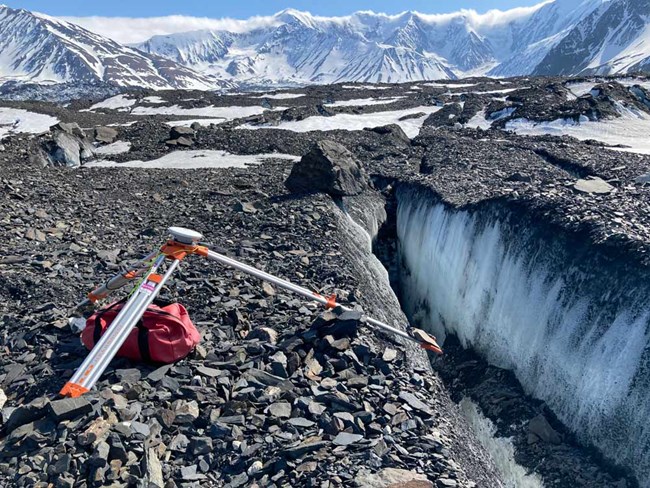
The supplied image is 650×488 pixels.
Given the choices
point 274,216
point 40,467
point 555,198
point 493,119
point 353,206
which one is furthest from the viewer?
point 493,119

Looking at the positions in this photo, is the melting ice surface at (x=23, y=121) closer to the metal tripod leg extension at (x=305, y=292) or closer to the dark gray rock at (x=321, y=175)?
the dark gray rock at (x=321, y=175)

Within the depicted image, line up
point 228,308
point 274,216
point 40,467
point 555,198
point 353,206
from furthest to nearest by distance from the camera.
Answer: point 353,206 → point 274,216 → point 555,198 → point 228,308 → point 40,467

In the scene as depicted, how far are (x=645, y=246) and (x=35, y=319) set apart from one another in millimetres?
11599

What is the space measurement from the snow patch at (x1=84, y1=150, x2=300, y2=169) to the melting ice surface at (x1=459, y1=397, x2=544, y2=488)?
1630 cm

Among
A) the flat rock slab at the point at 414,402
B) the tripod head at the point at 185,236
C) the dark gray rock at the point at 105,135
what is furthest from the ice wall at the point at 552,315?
the dark gray rock at the point at 105,135

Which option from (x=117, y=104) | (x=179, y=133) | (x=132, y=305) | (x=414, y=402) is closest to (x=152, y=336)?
(x=132, y=305)

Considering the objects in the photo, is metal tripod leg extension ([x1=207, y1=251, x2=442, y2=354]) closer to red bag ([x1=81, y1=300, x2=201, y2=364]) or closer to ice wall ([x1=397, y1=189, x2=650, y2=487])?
red bag ([x1=81, y1=300, x2=201, y2=364])

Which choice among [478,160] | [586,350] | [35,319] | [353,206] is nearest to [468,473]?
[586,350]

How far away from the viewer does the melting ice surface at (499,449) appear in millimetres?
9602

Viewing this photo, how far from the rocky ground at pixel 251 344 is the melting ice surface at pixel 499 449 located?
1.60ft

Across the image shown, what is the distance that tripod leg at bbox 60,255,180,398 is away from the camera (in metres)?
6.32

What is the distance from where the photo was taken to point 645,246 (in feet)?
32.5

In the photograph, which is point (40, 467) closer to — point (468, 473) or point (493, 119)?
point (468, 473)

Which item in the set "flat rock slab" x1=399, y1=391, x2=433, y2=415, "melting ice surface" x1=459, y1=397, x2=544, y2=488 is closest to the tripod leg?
"flat rock slab" x1=399, y1=391, x2=433, y2=415
